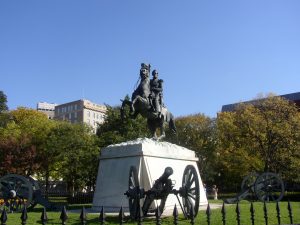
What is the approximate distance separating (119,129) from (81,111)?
8489 centimetres

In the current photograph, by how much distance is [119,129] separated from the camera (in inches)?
1499

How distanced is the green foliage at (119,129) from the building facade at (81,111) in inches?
3177

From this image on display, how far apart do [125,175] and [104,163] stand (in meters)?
1.62

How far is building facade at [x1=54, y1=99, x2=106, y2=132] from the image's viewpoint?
12106 cm

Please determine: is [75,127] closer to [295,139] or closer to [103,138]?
[103,138]

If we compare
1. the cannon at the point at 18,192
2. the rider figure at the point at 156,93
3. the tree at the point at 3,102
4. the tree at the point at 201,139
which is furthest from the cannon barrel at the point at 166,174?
the tree at the point at 3,102

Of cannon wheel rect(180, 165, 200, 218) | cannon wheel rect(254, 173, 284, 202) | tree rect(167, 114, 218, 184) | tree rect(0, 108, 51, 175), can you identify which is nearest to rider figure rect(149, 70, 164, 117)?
cannon wheel rect(180, 165, 200, 218)

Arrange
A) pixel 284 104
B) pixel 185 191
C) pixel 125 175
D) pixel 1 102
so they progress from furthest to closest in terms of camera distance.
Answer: pixel 1 102 < pixel 284 104 < pixel 125 175 < pixel 185 191

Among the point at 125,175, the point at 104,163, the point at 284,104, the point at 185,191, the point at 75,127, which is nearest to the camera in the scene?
the point at 185,191

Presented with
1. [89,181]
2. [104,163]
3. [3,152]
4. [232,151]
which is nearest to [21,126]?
[3,152]

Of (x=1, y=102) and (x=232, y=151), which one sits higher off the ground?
(x=1, y=102)

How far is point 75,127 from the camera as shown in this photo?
1580 inches

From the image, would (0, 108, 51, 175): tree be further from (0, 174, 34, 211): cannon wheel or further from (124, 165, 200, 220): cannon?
(124, 165, 200, 220): cannon

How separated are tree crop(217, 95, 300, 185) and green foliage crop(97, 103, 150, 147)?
9579 millimetres
